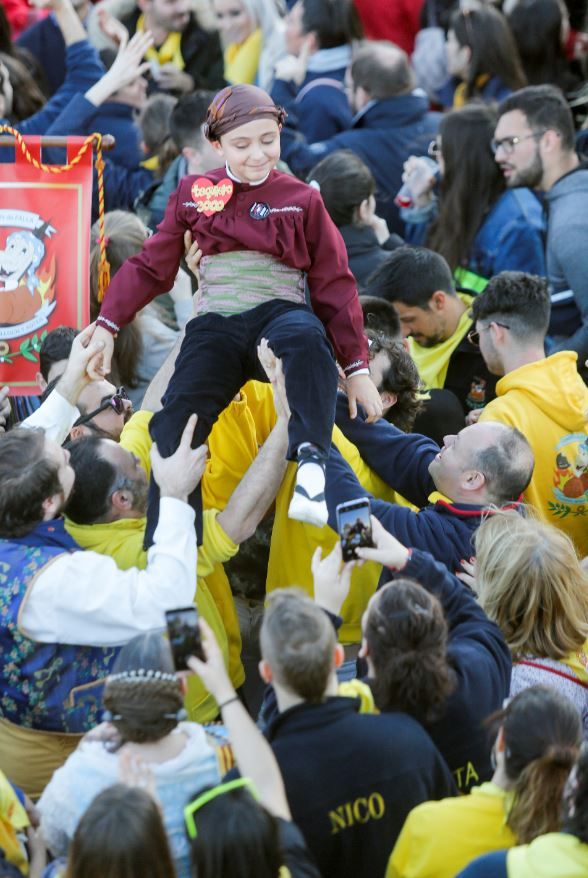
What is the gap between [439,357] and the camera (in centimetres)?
585

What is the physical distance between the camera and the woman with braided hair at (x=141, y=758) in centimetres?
303

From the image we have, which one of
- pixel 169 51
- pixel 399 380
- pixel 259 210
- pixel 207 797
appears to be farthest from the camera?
pixel 169 51

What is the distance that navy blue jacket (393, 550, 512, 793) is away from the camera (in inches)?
135

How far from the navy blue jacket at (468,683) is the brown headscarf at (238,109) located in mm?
1399

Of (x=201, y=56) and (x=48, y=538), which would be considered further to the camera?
(x=201, y=56)

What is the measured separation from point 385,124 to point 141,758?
198 inches

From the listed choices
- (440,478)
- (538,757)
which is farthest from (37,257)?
(538,757)

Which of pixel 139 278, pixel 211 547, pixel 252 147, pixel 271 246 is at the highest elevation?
pixel 252 147

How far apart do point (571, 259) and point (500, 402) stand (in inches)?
47.8

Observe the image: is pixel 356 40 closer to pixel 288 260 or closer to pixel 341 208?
pixel 341 208

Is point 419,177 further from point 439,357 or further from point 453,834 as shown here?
point 453,834

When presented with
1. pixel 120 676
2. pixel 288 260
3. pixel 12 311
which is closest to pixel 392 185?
pixel 12 311

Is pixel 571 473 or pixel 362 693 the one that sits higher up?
pixel 362 693

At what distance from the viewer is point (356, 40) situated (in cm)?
830
